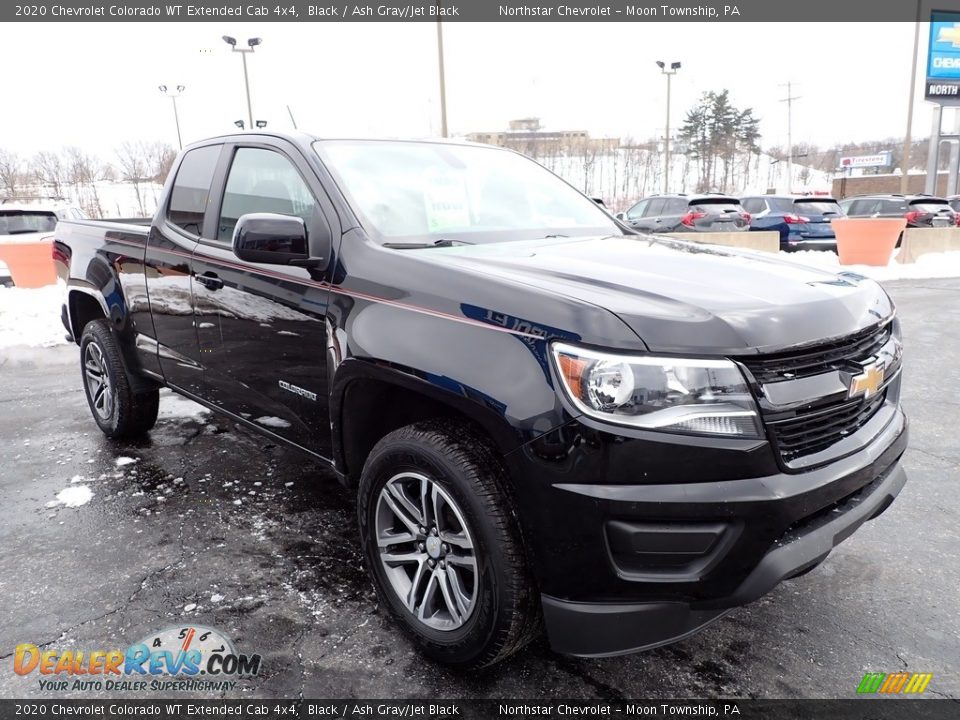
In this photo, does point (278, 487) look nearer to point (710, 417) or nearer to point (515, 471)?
point (515, 471)

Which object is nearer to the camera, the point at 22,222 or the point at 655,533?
the point at 655,533

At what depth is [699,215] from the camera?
16.1 m

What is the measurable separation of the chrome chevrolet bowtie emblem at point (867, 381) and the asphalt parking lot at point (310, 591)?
0.97 metres

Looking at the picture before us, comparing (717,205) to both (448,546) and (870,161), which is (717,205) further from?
(870,161)

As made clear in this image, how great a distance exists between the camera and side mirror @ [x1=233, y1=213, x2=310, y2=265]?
257cm

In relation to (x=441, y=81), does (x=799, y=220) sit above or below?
below

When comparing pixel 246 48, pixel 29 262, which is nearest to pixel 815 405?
pixel 29 262

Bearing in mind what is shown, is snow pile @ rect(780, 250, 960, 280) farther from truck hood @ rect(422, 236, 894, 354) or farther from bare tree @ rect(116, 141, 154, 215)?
bare tree @ rect(116, 141, 154, 215)

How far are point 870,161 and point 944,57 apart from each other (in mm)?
42276

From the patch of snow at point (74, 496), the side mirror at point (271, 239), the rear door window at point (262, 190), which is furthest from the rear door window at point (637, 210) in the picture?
the side mirror at point (271, 239)

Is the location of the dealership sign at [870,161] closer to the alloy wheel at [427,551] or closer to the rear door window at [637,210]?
the rear door window at [637,210]

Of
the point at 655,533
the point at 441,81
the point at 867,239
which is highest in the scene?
the point at 441,81

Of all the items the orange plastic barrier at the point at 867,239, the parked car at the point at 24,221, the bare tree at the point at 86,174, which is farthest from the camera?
the bare tree at the point at 86,174

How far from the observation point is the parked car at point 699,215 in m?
16.1
